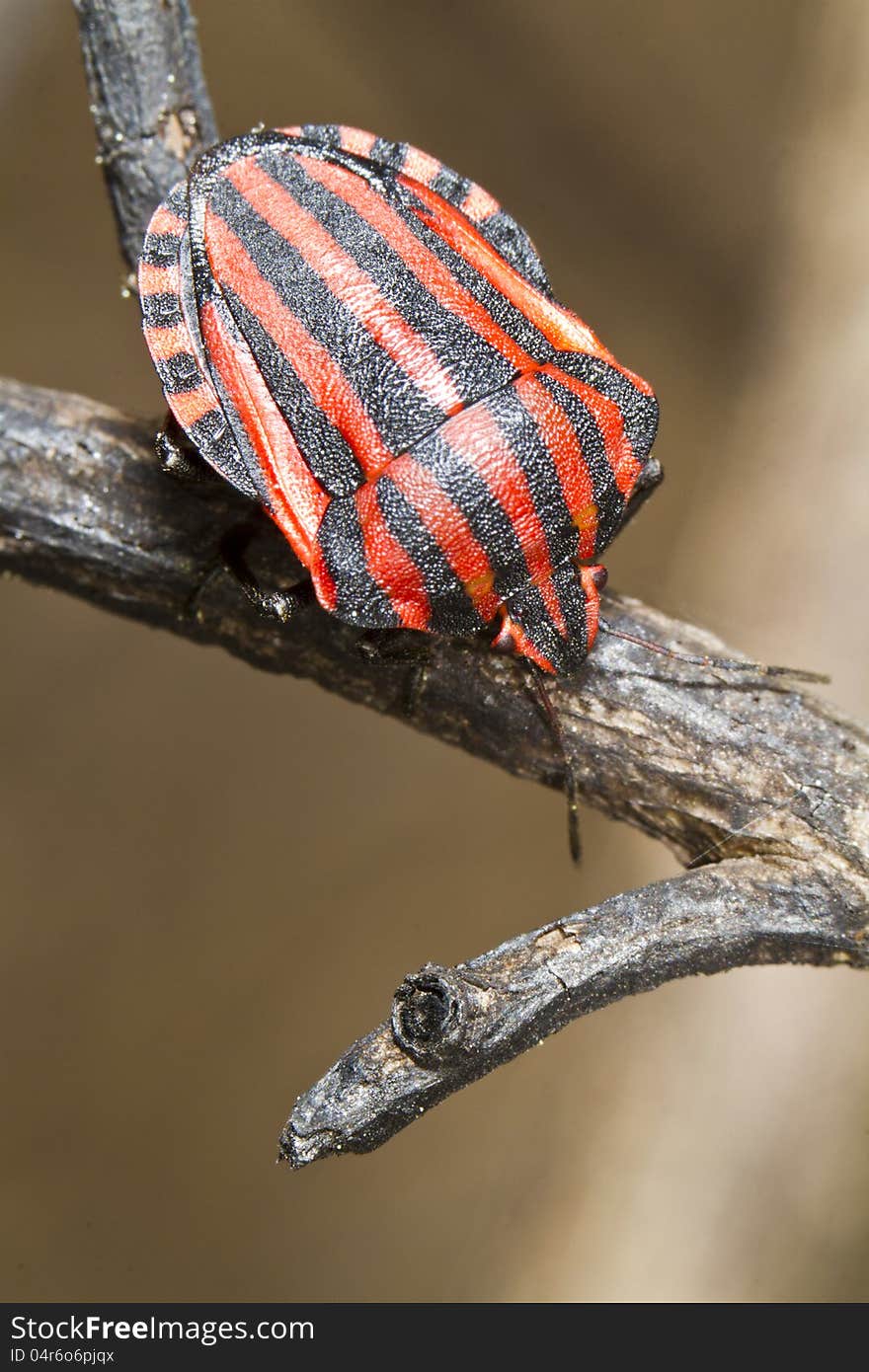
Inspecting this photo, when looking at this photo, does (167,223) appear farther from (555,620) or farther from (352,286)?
(555,620)

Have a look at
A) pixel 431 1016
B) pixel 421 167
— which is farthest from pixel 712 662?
pixel 421 167

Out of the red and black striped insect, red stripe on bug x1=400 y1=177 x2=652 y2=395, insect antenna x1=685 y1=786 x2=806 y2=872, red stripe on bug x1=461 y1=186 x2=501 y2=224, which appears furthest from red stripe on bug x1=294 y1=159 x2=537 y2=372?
insect antenna x1=685 y1=786 x2=806 y2=872

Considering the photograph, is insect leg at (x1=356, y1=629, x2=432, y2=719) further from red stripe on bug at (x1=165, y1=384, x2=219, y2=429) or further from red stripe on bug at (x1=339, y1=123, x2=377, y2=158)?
red stripe on bug at (x1=339, y1=123, x2=377, y2=158)

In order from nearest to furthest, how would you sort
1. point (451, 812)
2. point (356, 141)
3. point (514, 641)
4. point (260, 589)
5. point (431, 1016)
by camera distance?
point (431, 1016), point (514, 641), point (260, 589), point (356, 141), point (451, 812)

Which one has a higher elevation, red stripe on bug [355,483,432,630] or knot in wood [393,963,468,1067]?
red stripe on bug [355,483,432,630]

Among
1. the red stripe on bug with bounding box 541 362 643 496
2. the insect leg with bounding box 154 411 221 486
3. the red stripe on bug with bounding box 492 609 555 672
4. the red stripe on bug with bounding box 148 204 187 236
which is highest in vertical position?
the red stripe on bug with bounding box 148 204 187 236

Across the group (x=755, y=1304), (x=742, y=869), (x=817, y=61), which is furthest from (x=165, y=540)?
(x=817, y=61)
